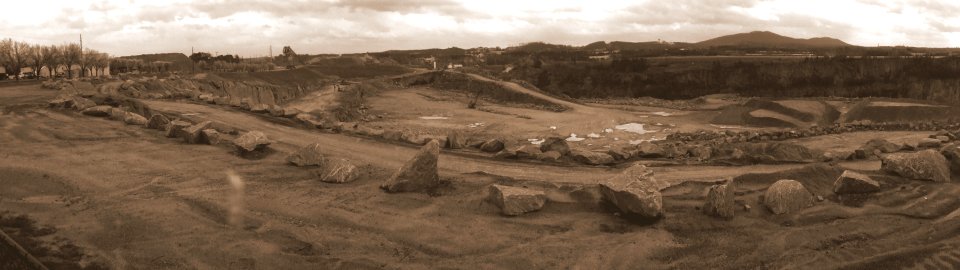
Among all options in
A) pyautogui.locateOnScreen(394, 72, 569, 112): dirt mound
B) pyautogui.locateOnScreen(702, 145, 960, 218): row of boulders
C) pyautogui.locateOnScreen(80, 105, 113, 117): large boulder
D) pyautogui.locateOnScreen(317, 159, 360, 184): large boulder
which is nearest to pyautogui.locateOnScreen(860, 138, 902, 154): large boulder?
pyautogui.locateOnScreen(702, 145, 960, 218): row of boulders

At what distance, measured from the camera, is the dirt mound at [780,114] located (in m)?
30.1

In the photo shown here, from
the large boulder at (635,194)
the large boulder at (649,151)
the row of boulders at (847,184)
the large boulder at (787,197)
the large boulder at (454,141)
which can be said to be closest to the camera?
the large boulder at (635,194)

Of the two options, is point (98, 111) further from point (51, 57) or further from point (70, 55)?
point (70, 55)

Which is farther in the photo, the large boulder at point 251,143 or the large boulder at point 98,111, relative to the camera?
the large boulder at point 98,111

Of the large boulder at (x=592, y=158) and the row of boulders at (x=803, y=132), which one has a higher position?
the large boulder at (x=592, y=158)

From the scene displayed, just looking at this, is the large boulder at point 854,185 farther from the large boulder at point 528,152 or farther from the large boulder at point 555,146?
the large boulder at point 528,152

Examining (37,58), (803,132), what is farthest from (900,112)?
(37,58)

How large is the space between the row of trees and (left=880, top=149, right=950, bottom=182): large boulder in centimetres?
4649

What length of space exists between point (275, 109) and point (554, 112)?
2238 cm

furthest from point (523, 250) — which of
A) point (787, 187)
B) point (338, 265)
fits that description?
point (787, 187)

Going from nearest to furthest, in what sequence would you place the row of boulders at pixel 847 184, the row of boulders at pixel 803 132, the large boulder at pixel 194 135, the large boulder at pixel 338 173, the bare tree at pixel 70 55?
the row of boulders at pixel 847 184 → the large boulder at pixel 338 173 → the large boulder at pixel 194 135 → the row of boulders at pixel 803 132 → the bare tree at pixel 70 55

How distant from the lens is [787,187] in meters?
8.98

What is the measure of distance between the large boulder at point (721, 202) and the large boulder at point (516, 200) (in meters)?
2.45

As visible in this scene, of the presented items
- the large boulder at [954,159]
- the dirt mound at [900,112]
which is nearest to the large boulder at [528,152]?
the large boulder at [954,159]
